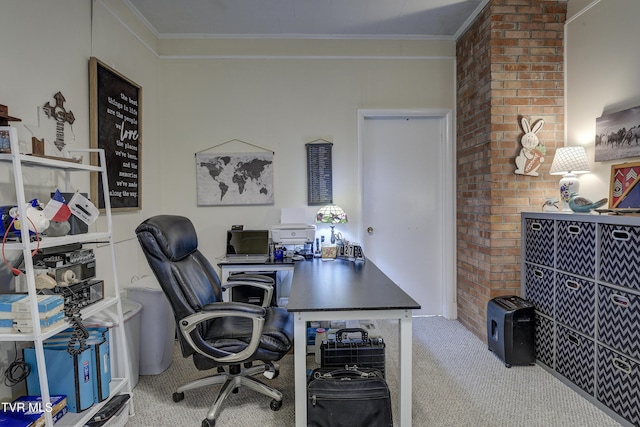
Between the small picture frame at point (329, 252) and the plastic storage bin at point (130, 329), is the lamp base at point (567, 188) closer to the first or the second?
the small picture frame at point (329, 252)

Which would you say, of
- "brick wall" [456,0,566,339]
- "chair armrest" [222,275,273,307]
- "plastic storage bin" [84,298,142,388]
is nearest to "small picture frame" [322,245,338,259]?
"chair armrest" [222,275,273,307]

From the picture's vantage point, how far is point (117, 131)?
8.54 ft

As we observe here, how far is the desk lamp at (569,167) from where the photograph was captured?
94.3 inches

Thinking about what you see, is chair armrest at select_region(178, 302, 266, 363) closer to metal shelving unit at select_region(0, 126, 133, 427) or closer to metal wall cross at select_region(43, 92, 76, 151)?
metal shelving unit at select_region(0, 126, 133, 427)

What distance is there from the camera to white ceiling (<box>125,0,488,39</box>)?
281 centimetres

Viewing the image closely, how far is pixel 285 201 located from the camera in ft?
11.1

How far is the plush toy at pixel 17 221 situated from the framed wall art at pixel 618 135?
10.5 ft

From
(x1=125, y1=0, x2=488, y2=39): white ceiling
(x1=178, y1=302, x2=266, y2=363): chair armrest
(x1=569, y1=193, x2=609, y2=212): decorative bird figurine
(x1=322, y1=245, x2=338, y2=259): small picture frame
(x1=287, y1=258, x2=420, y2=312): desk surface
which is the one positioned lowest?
(x1=178, y1=302, x2=266, y2=363): chair armrest

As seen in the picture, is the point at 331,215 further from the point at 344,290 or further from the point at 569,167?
the point at 569,167

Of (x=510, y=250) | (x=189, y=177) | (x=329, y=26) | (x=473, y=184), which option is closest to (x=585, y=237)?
(x=510, y=250)

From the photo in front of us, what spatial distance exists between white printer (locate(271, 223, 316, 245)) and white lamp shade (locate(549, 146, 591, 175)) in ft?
6.30

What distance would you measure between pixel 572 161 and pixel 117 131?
3.28 meters

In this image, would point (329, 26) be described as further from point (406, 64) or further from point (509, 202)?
point (509, 202)

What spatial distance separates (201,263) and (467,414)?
→ 1.80 metres
